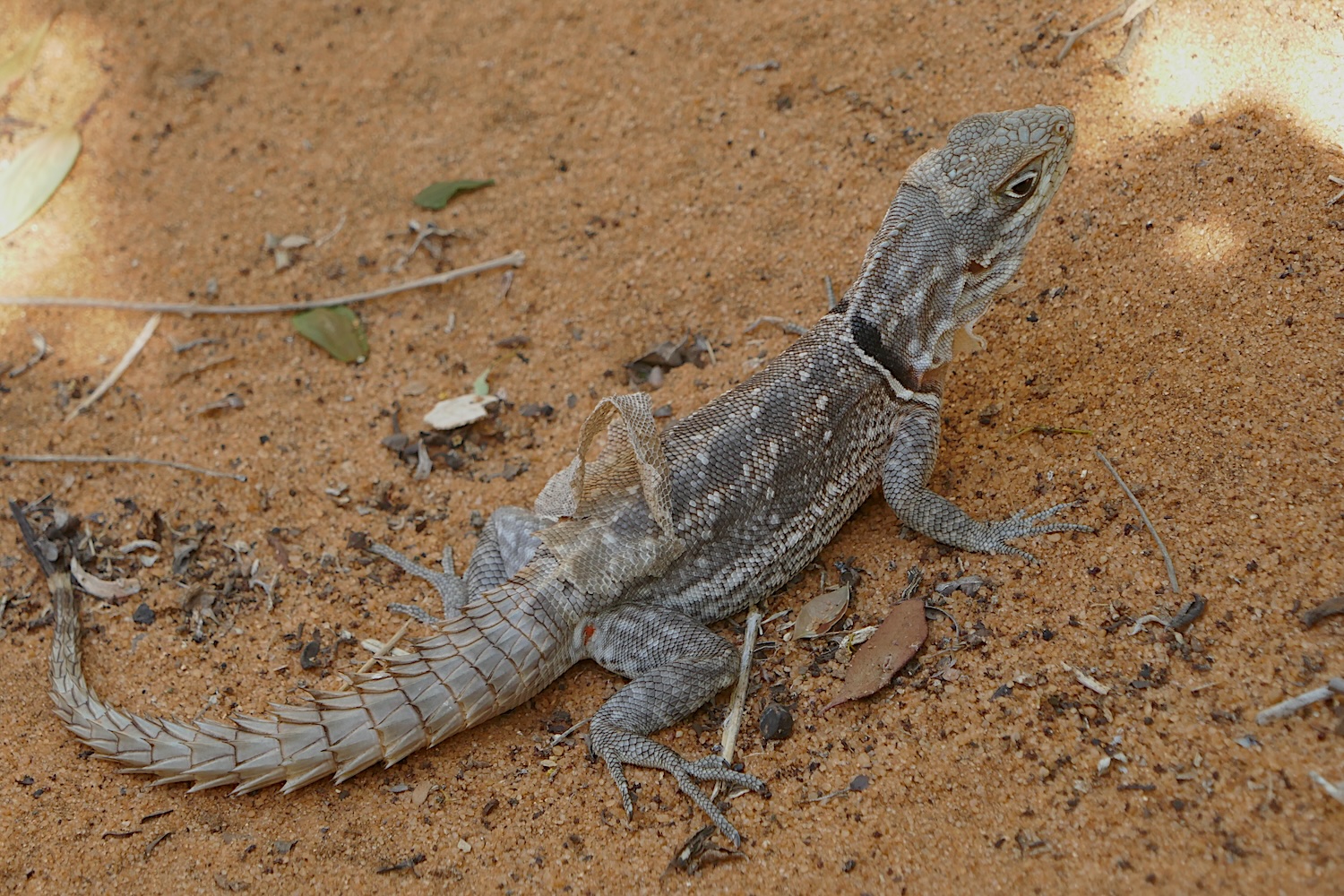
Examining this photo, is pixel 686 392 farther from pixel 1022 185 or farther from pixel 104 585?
pixel 104 585

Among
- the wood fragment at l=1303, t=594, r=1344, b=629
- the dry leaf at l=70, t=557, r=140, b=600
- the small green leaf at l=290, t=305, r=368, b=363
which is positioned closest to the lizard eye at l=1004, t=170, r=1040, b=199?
the wood fragment at l=1303, t=594, r=1344, b=629

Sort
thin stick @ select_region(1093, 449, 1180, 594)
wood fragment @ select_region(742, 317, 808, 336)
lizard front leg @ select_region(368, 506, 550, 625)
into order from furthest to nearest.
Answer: wood fragment @ select_region(742, 317, 808, 336), lizard front leg @ select_region(368, 506, 550, 625), thin stick @ select_region(1093, 449, 1180, 594)

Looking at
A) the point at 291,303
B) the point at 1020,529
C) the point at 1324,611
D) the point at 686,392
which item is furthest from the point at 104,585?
the point at 1324,611

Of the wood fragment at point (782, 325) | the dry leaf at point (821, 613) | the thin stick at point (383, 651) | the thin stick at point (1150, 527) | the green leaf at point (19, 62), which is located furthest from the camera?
the green leaf at point (19, 62)

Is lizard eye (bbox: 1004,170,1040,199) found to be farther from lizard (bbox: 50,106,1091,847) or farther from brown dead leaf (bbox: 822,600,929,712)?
brown dead leaf (bbox: 822,600,929,712)

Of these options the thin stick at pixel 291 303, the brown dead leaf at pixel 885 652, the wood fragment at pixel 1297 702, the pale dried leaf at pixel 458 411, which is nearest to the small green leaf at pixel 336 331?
the thin stick at pixel 291 303

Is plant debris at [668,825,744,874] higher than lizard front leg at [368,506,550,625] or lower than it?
lower

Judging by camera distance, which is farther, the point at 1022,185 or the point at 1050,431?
the point at 1050,431

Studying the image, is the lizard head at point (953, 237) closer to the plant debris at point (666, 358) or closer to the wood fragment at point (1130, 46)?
the plant debris at point (666, 358)
